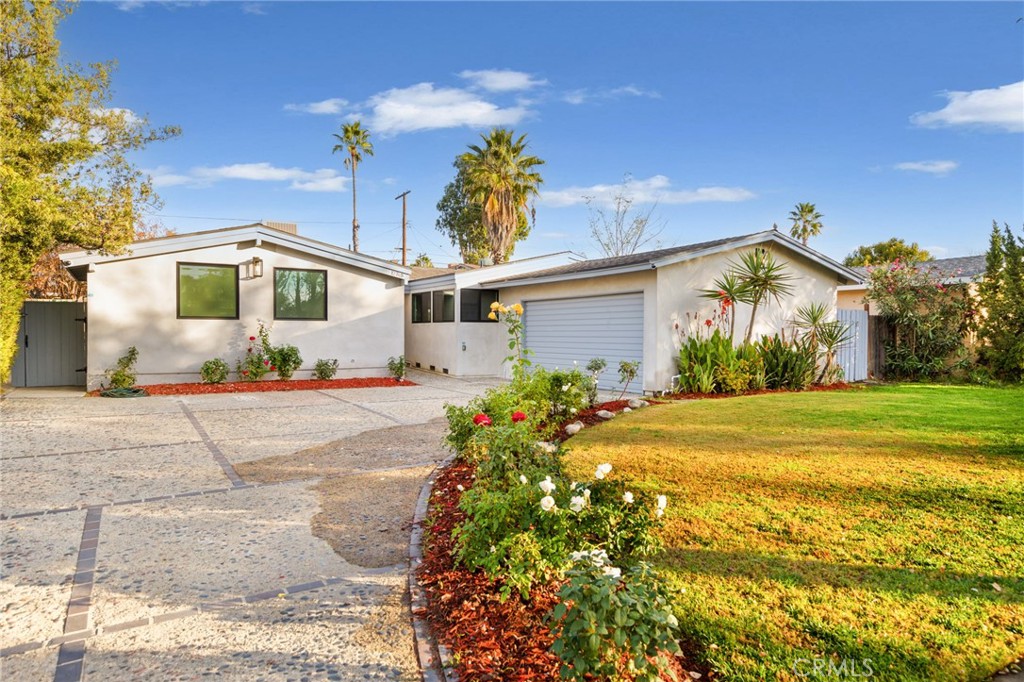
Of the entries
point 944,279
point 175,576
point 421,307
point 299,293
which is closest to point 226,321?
point 299,293

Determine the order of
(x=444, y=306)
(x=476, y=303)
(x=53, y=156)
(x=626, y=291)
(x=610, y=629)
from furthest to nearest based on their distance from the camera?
(x=444, y=306)
(x=476, y=303)
(x=626, y=291)
(x=53, y=156)
(x=610, y=629)

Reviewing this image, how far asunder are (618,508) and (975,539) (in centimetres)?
257

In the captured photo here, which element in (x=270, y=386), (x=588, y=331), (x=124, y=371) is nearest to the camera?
(x=124, y=371)

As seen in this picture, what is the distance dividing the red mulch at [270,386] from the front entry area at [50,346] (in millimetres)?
2768

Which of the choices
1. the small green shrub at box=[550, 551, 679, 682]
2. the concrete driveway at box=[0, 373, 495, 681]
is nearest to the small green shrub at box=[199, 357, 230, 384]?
the concrete driveway at box=[0, 373, 495, 681]

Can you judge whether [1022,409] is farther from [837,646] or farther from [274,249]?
[274,249]

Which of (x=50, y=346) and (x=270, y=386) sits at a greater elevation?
(x=50, y=346)

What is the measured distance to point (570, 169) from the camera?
2417 centimetres

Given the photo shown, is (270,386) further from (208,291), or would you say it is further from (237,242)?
(237,242)

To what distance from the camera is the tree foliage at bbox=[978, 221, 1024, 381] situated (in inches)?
484

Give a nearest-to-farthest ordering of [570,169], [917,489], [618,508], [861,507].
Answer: [618,508], [861,507], [917,489], [570,169]

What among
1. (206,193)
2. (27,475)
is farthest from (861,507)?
(206,193)

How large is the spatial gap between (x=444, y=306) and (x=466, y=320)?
3.48 feet

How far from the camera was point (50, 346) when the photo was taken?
13289 millimetres
